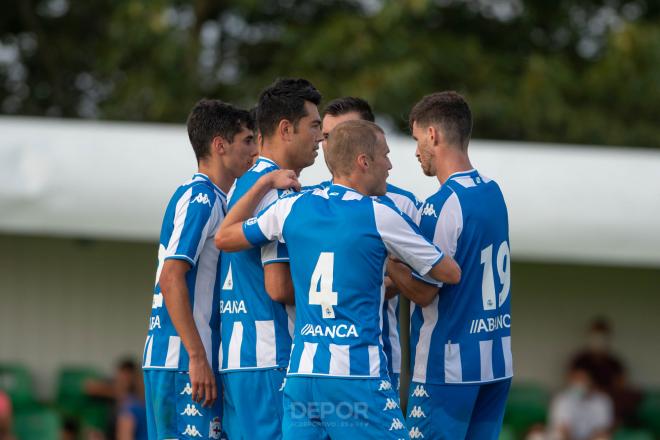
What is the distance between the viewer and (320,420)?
13.3ft

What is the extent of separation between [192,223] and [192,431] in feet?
2.96

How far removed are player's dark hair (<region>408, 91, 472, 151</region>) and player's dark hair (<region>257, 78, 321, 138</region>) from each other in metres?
0.48

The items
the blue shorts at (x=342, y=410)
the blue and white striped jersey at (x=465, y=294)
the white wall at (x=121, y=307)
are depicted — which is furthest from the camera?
the white wall at (x=121, y=307)

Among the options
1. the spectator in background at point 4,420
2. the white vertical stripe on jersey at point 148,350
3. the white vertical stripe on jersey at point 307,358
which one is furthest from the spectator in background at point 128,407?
the white vertical stripe on jersey at point 307,358

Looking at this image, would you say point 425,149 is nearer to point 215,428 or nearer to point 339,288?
point 339,288

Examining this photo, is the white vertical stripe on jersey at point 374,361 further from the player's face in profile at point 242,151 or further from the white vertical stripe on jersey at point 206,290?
the player's face in profile at point 242,151

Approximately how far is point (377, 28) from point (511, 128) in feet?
8.18

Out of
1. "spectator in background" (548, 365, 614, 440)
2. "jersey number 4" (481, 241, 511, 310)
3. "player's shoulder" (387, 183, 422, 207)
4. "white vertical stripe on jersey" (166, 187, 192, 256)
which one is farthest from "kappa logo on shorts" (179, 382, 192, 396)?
"spectator in background" (548, 365, 614, 440)

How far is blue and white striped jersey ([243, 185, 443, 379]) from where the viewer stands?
405 cm

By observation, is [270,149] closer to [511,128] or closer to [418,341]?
[418,341]

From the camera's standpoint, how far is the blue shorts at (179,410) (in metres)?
4.80

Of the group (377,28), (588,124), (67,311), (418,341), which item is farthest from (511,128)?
(418,341)

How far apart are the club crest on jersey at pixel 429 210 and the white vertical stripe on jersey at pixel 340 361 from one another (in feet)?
2.75

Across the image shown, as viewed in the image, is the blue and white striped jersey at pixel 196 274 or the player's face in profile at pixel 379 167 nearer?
the player's face in profile at pixel 379 167
